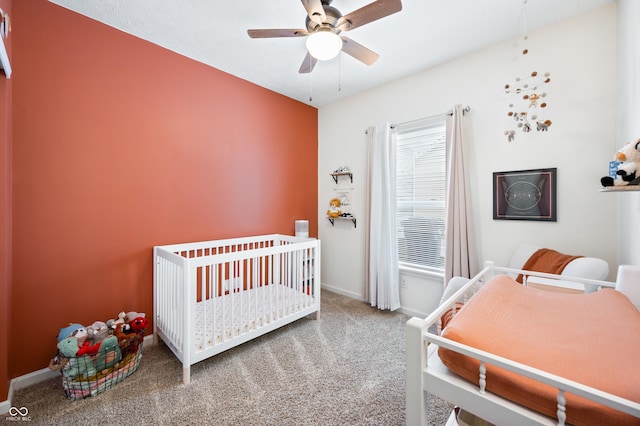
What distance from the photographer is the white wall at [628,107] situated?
1.38 m

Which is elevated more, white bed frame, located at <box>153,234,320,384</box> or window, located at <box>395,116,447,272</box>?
window, located at <box>395,116,447,272</box>

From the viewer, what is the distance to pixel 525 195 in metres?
2.12

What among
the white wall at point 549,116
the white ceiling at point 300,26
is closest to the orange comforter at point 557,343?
the white wall at point 549,116

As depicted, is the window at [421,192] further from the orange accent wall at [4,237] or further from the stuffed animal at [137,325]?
the orange accent wall at [4,237]

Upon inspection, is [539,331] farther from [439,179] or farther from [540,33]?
[540,33]

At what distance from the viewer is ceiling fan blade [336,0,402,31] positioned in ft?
4.55

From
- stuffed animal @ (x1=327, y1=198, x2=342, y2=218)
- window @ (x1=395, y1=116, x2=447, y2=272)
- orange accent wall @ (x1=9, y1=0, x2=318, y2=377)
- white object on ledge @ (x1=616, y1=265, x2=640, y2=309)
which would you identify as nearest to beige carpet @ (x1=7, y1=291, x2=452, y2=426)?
orange accent wall @ (x1=9, y1=0, x2=318, y2=377)

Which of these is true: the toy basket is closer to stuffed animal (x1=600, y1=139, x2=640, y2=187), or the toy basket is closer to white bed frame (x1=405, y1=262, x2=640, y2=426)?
white bed frame (x1=405, y1=262, x2=640, y2=426)

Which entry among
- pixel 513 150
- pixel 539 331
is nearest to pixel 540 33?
pixel 513 150

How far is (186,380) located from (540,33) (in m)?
3.70

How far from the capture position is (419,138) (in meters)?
2.80

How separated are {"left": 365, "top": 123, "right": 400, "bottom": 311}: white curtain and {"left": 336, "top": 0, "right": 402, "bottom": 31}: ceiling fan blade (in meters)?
1.47

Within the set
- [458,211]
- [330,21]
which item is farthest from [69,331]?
[458,211]

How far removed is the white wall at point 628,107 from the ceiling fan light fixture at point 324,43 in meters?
1.60
